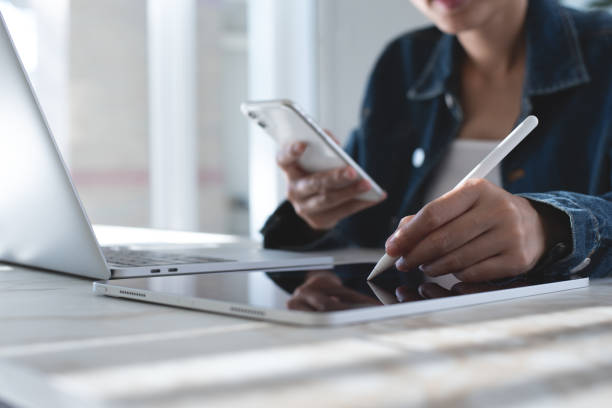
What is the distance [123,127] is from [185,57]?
566 millimetres

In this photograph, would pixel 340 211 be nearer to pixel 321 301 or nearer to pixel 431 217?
pixel 431 217

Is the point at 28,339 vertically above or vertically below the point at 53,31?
below

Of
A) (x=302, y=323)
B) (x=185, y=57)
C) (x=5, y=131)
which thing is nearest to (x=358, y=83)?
(x=185, y=57)

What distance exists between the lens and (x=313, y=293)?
450mm

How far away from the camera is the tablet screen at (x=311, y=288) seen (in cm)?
42

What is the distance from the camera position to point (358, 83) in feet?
10.3

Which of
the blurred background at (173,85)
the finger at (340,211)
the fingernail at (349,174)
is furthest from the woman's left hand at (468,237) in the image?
the blurred background at (173,85)

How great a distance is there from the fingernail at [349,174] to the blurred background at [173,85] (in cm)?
209

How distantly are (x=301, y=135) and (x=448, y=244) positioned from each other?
1.40 feet

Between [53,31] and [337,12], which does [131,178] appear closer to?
[53,31]

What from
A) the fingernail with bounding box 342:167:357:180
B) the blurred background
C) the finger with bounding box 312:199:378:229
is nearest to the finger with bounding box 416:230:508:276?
the fingernail with bounding box 342:167:357:180

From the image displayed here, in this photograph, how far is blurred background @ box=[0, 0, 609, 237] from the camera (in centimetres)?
302

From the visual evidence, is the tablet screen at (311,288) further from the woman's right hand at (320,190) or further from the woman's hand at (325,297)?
the woman's right hand at (320,190)

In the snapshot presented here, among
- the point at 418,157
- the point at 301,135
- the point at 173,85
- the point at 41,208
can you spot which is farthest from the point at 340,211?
the point at 173,85
